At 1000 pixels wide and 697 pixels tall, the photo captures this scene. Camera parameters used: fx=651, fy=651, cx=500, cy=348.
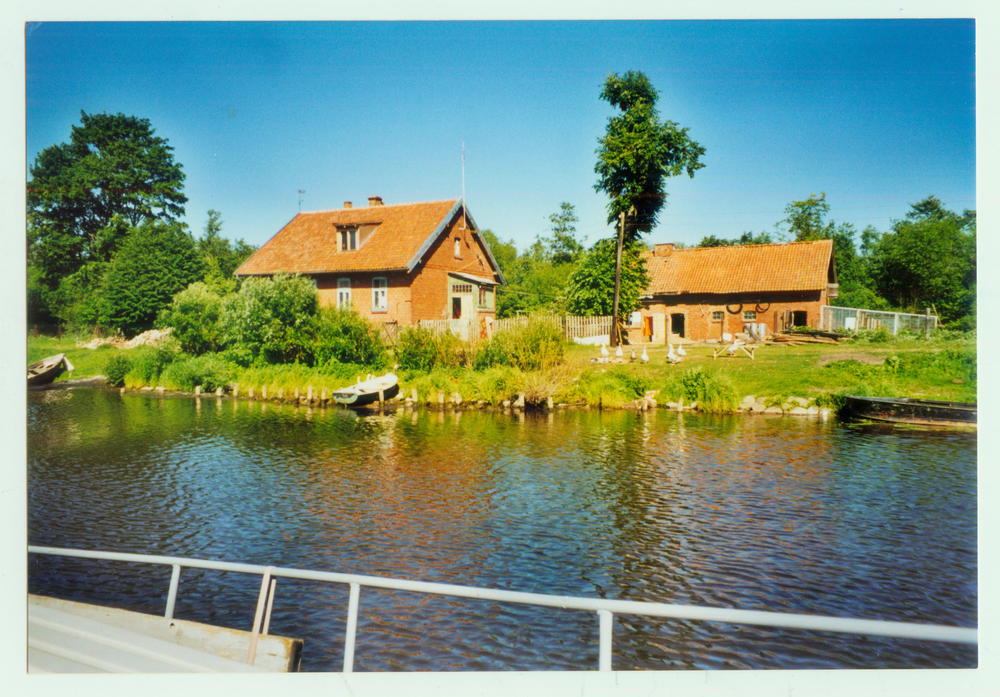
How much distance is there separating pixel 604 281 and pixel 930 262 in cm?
308

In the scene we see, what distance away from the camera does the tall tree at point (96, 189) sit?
13.0ft

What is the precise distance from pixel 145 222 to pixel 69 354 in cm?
120

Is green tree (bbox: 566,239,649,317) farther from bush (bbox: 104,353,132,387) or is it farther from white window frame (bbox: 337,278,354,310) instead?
bush (bbox: 104,353,132,387)

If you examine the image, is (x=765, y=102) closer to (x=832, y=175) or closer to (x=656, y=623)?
(x=832, y=175)

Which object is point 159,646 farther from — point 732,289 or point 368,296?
point 732,289

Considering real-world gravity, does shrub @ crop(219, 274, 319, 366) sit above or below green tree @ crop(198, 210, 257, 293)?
below

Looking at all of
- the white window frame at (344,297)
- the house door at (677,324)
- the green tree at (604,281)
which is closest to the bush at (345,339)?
the white window frame at (344,297)

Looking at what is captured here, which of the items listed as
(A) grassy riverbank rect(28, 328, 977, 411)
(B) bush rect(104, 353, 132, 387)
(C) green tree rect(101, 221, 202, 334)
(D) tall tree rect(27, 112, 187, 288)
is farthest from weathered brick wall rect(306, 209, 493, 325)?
(D) tall tree rect(27, 112, 187, 288)

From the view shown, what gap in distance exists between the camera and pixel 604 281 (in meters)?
6.72

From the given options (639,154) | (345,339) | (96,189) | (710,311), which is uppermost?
(639,154)

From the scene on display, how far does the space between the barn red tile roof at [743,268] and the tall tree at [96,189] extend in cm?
418

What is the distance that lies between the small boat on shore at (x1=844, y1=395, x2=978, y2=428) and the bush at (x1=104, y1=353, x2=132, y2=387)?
240 inches

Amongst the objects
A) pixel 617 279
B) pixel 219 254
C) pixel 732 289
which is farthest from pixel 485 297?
pixel 219 254

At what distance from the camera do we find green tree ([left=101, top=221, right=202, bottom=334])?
16.7ft
